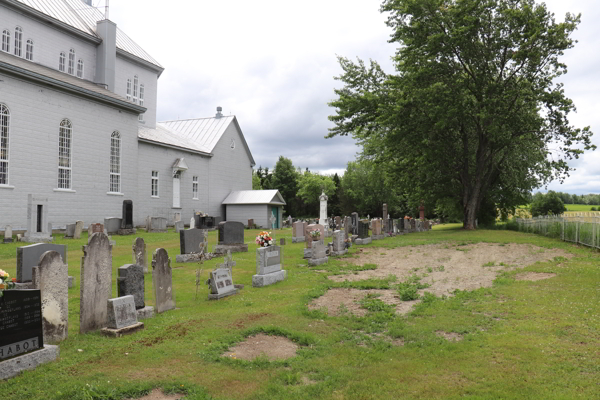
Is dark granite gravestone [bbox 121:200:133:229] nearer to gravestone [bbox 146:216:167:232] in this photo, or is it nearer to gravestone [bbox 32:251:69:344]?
gravestone [bbox 146:216:167:232]

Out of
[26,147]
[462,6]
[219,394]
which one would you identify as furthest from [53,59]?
[219,394]

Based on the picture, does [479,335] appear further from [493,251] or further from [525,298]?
[493,251]

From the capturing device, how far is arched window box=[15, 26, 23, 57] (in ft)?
85.6

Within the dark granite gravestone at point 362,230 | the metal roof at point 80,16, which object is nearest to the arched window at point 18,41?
the metal roof at point 80,16

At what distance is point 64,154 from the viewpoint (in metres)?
25.5

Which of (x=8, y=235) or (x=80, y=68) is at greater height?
(x=80, y=68)

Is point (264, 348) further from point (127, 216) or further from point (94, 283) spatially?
point (127, 216)

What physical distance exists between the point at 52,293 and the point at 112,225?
20586mm

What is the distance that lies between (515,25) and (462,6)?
362 centimetres

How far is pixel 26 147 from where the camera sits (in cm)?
2302

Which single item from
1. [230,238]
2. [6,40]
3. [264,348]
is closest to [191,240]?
[230,238]

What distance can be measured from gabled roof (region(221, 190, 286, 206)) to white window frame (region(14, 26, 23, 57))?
19.9m

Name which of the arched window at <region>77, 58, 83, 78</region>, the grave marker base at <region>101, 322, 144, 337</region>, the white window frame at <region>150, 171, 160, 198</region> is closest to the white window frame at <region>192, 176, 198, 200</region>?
the white window frame at <region>150, 171, 160, 198</region>

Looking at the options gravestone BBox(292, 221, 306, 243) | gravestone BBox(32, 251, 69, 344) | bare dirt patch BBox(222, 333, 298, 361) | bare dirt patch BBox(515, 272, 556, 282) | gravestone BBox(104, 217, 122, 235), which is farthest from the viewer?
gravestone BBox(104, 217, 122, 235)
